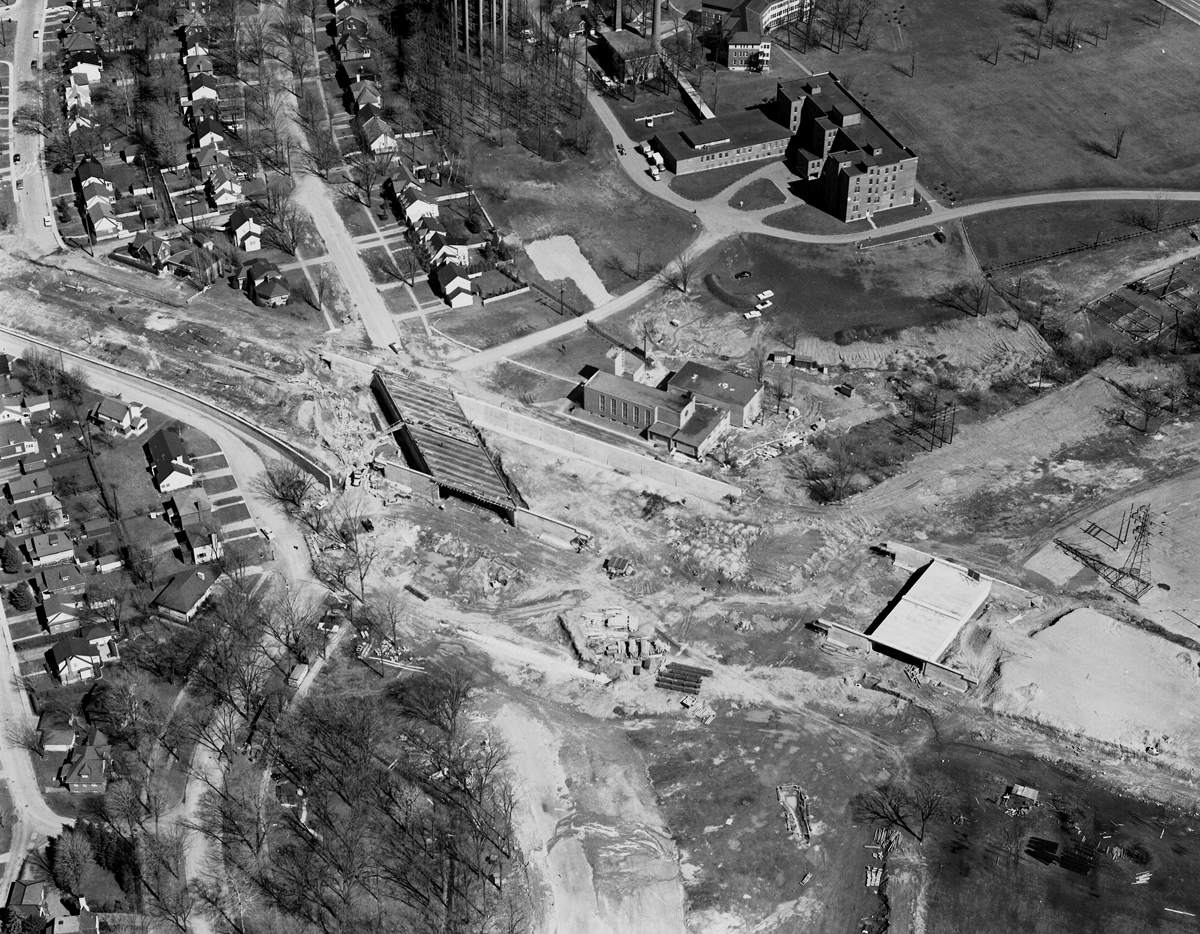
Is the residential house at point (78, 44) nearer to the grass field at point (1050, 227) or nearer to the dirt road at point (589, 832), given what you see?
the grass field at point (1050, 227)

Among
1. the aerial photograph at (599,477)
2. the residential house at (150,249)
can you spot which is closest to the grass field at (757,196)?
the aerial photograph at (599,477)

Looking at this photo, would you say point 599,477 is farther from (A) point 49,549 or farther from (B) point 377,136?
(B) point 377,136

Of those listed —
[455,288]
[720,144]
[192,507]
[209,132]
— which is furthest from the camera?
[209,132]

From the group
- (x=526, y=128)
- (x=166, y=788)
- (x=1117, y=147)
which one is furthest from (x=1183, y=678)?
(x=526, y=128)

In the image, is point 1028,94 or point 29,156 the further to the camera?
point 1028,94

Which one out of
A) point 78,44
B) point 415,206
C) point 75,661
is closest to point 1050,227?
point 415,206

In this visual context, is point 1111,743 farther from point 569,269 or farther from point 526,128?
point 526,128

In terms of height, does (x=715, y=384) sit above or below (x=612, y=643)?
above
